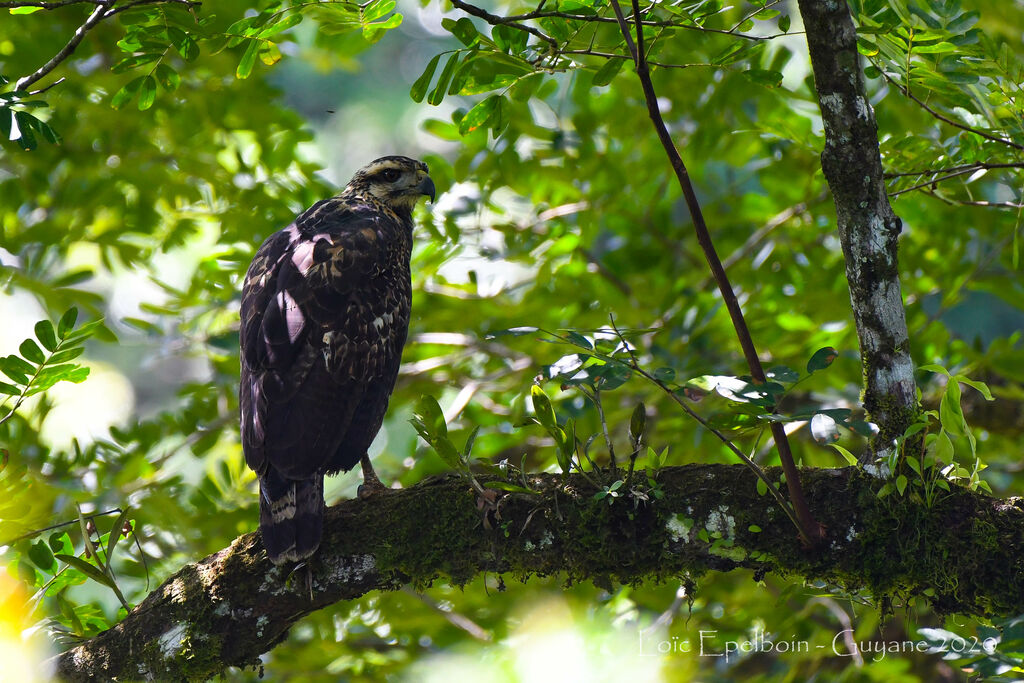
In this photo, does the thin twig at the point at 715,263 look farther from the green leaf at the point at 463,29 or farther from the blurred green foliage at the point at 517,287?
the blurred green foliage at the point at 517,287

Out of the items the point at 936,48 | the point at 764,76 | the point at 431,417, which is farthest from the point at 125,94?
the point at 936,48

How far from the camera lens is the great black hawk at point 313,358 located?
2.97 m

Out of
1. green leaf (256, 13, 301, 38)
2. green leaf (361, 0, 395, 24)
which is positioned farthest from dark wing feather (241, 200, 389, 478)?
green leaf (361, 0, 395, 24)

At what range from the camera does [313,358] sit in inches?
128

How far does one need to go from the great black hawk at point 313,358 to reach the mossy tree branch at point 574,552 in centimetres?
15

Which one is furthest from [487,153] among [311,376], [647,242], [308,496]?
[308,496]

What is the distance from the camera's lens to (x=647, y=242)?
5.01 metres

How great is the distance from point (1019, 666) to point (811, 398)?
2535 millimetres

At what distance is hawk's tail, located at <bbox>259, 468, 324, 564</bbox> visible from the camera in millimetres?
2719

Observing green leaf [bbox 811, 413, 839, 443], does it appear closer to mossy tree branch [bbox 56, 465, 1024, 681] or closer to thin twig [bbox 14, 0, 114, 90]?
mossy tree branch [bbox 56, 465, 1024, 681]

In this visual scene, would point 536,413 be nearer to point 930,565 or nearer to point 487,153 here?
point 930,565

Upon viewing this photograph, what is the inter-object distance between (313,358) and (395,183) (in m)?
1.59

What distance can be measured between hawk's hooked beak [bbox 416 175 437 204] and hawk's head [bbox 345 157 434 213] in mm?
11

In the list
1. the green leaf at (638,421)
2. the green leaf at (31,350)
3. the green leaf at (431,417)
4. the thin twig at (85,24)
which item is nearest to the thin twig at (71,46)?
the thin twig at (85,24)
